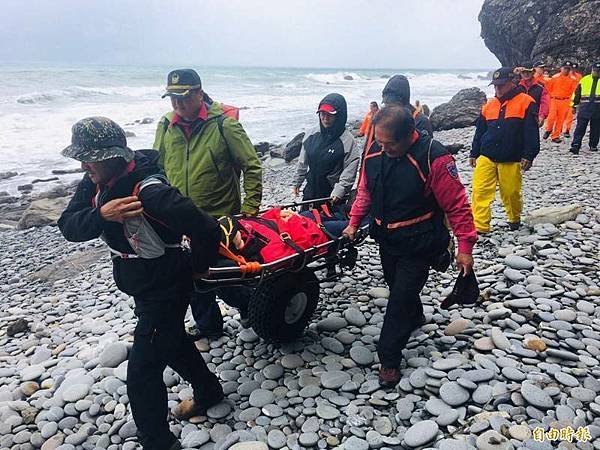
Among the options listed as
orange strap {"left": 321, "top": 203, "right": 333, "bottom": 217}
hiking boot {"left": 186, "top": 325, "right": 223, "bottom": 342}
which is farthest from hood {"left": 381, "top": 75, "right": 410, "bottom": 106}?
hiking boot {"left": 186, "top": 325, "right": 223, "bottom": 342}

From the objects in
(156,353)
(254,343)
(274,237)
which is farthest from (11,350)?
(274,237)

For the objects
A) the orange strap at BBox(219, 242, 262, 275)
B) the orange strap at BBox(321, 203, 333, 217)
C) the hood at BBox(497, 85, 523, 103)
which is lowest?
the orange strap at BBox(321, 203, 333, 217)

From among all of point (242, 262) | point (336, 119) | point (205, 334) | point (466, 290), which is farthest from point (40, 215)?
point (466, 290)

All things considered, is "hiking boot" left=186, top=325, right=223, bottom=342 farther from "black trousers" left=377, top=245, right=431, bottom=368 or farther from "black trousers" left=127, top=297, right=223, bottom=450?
"black trousers" left=377, top=245, right=431, bottom=368

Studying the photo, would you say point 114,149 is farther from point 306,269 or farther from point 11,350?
point 11,350

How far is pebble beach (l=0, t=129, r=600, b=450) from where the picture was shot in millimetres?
3182

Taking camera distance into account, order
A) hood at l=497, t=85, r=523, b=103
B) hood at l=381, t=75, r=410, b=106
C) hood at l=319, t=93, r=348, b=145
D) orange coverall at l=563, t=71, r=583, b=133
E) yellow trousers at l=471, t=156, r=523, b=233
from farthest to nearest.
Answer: orange coverall at l=563, t=71, r=583, b=133 → yellow trousers at l=471, t=156, r=523, b=233 → hood at l=497, t=85, r=523, b=103 → hood at l=381, t=75, r=410, b=106 → hood at l=319, t=93, r=348, b=145

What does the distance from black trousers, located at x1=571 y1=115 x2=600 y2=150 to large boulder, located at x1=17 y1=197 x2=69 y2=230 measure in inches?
521

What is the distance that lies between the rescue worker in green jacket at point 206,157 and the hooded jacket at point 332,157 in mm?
1201

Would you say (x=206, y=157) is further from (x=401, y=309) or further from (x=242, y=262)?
(x=401, y=309)

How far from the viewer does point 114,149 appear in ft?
8.80

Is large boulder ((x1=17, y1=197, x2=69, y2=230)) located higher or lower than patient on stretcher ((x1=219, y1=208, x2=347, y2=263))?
lower

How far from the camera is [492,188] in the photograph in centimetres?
648

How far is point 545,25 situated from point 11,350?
2692 centimetres
